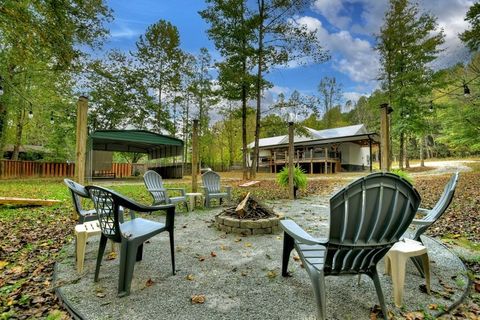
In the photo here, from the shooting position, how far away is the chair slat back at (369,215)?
1.69m

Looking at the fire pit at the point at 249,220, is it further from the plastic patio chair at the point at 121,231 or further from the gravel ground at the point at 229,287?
the plastic patio chair at the point at 121,231

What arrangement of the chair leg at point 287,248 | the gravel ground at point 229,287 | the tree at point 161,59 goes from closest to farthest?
1. the gravel ground at point 229,287
2. the chair leg at point 287,248
3. the tree at point 161,59

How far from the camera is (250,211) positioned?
15.3ft

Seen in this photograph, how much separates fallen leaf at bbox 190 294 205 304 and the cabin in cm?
1724

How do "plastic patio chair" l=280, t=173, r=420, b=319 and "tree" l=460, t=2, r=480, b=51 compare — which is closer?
"plastic patio chair" l=280, t=173, r=420, b=319

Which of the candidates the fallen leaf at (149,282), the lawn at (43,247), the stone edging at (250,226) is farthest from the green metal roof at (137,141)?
the fallen leaf at (149,282)

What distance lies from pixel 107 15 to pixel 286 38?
8563 mm

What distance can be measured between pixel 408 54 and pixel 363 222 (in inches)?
710

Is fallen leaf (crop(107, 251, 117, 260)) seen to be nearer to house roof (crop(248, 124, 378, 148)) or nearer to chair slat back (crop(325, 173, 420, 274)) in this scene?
chair slat back (crop(325, 173, 420, 274))

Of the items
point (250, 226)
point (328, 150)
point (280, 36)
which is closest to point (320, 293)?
point (250, 226)

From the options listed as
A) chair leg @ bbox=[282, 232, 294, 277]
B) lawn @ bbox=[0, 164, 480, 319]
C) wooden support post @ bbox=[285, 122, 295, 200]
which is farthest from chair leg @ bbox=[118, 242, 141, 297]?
wooden support post @ bbox=[285, 122, 295, 200]

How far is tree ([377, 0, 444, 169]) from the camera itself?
49.3ft

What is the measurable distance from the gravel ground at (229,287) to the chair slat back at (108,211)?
0.53 meters

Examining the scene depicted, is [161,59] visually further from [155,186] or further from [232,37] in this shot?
[155,186]
